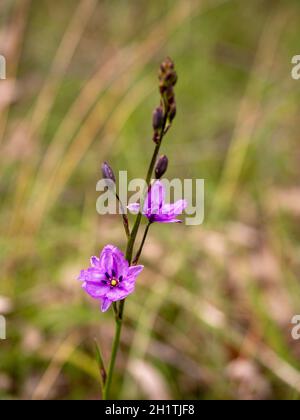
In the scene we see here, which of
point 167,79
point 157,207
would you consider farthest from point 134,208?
point 167,79

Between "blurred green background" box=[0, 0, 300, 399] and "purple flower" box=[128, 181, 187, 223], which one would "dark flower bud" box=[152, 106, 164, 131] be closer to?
"purple flower" box=[128, 181, 187, 223]

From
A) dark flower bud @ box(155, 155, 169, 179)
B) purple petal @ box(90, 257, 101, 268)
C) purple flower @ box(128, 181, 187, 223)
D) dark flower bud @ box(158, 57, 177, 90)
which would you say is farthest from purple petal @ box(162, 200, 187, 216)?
dark flower bud @ box(158, 57, 177, 90)

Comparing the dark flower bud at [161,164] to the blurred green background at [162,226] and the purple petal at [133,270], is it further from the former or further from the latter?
the blurred green background at [162,226]

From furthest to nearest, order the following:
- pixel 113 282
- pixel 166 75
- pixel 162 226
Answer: pixel 162 226 → pixel 113 282 → pixel 166 75

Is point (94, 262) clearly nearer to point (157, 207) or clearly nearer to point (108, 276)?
point (108, 276)

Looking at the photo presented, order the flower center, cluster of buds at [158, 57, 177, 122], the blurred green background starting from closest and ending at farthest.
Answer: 1. cluster of buds at [158, 57, 177, 122]
2. the flower center
3. the blurred green background

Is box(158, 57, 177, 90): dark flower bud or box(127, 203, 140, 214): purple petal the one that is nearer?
box(158, 57, 177, 90): dark flower bud

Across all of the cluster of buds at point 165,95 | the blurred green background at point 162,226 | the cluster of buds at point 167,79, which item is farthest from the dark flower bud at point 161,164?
the blurred green background at point 162,226
